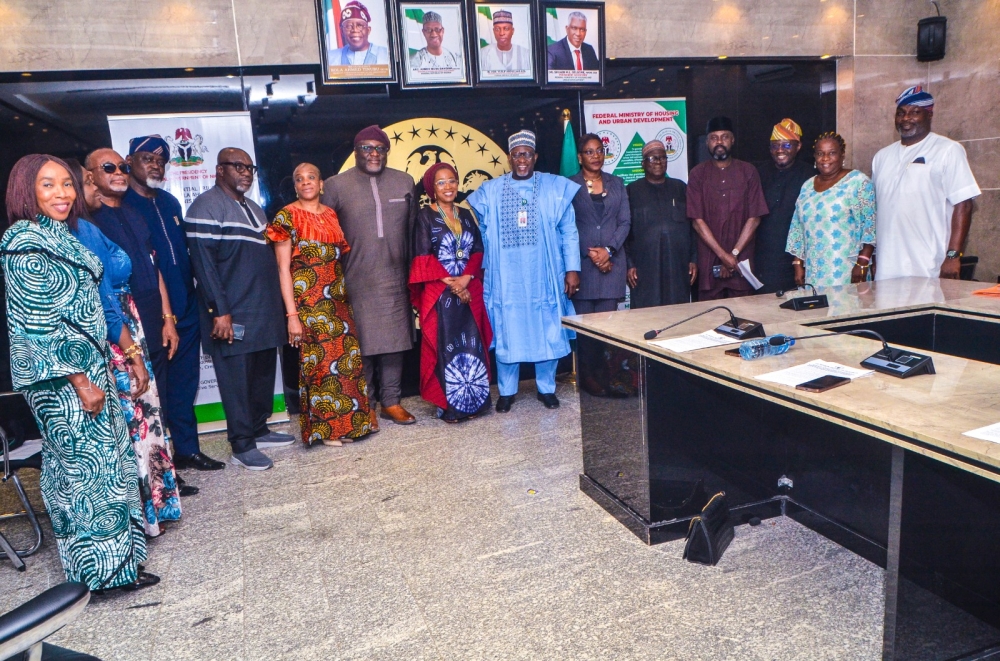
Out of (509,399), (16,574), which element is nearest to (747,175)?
(509,399)

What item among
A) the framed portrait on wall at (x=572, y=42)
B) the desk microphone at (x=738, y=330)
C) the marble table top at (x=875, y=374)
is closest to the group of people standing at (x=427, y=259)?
the framed portrait on wall at (x=572, y=42)

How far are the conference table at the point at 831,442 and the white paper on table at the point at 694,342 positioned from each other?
0.11 ft

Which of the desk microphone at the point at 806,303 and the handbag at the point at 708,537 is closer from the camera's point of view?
the handbag at the point at 708,537

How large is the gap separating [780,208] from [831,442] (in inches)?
95.3

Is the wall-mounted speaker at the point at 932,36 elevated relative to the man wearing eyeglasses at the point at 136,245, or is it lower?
elevated

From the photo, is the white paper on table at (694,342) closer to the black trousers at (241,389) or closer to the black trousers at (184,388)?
the black trousers at (241,389)

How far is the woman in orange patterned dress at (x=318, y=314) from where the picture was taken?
149 inches

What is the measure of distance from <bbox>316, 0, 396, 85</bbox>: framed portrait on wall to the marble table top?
2.32 m

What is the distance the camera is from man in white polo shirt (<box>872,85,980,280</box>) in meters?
4.01

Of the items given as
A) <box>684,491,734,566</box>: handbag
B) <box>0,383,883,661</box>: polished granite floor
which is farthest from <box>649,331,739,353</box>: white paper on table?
<box>0,383,883,661</box>: polished granite floor

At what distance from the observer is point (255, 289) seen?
143 inches

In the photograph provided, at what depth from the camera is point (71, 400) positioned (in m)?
2.31

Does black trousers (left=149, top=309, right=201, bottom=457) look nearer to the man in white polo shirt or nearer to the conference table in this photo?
the conference table

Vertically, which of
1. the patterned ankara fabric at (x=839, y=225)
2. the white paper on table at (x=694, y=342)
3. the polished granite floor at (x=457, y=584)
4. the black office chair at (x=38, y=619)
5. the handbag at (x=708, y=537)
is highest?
the patterned ankara fabric at (x=839, y=225)
